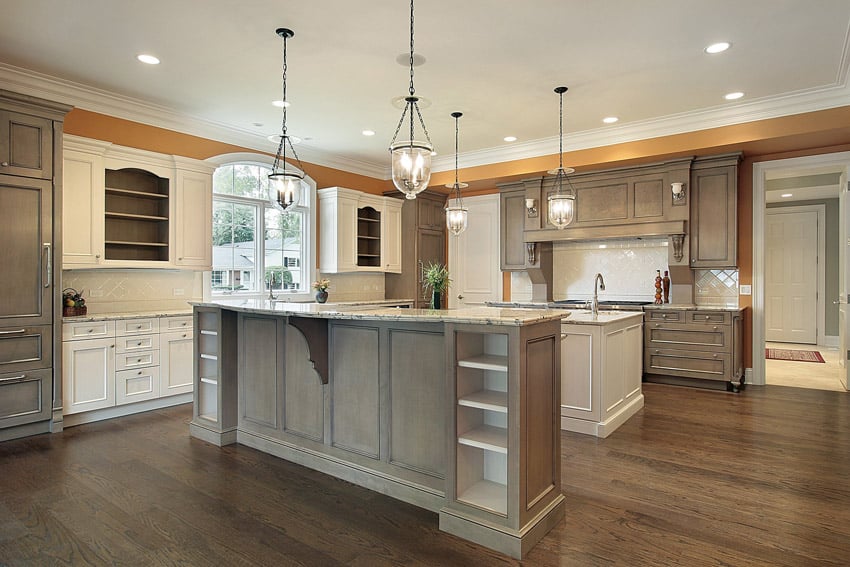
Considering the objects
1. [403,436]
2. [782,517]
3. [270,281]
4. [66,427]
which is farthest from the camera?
[270,281]

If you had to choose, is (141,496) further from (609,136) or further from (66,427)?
(609,136)

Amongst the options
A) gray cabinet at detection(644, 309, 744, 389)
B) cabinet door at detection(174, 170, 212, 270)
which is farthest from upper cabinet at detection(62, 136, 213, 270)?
gray cabinet at detection(644, 309, 744, 389)

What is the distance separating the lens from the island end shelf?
2.38 m

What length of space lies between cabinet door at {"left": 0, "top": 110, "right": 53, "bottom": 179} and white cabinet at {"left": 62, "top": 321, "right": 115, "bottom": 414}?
127 centimetres

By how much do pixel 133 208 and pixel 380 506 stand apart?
4130 millimetres

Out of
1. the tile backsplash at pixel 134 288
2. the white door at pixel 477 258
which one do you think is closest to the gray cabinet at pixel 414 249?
the white door at pixel 477 258

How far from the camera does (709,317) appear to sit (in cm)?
569

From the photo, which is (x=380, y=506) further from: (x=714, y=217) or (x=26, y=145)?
(x=714, y=217)

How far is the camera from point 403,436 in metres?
2.87

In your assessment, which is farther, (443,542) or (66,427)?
(66,427)

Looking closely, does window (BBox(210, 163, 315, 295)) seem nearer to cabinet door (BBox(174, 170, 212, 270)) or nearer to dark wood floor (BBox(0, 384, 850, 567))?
cabinet door (BBox(174, 170, 212, 270))

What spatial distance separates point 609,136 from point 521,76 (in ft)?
6.92

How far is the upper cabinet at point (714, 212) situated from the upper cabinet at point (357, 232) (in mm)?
4066

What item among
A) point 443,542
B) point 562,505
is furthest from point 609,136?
point 443,542
